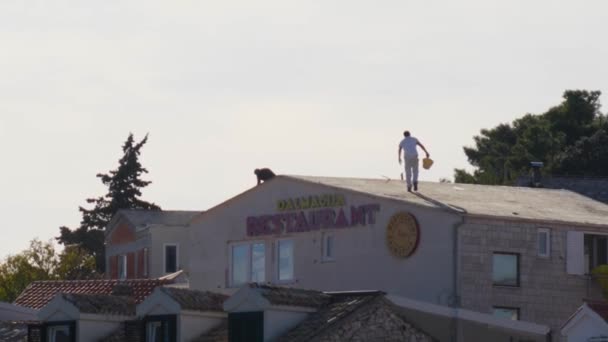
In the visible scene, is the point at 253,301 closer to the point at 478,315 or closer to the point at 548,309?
the point at 478,315

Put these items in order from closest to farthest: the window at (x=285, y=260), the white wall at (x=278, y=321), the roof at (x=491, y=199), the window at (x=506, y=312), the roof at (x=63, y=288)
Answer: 1. the white wall at (x=278, y=321)
2. the window at (x=506, y=312)
3. the roof at (x=491, y=199)
4. the window at (x=285, y=260)
5. the roof at (x=63, y=288)

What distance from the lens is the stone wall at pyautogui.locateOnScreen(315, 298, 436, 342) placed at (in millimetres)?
49719

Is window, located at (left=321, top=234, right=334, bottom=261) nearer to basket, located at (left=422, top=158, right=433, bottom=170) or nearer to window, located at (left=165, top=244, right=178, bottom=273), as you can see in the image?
basket, located at (left=422, top=158, right=433, bottom=170)

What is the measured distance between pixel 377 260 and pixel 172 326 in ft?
35.6

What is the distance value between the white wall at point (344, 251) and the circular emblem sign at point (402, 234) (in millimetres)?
188

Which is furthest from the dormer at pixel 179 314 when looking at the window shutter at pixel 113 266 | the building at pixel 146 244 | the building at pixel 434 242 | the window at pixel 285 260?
the window shutter at pixel 113 266

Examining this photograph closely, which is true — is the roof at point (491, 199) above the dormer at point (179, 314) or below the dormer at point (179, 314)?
above

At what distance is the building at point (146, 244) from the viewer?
10200 centimetres

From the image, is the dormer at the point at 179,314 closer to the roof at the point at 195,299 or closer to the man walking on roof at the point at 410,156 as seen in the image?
the roof at the point at 195,299

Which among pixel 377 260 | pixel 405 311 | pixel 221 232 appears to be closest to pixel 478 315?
pixel 405 311

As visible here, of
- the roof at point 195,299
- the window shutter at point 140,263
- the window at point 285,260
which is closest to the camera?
the roof at point 195,299

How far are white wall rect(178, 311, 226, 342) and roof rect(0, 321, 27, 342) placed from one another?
8520 millimetres

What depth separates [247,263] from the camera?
6825 cm

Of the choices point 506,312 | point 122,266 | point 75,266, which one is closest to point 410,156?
point 506,312
